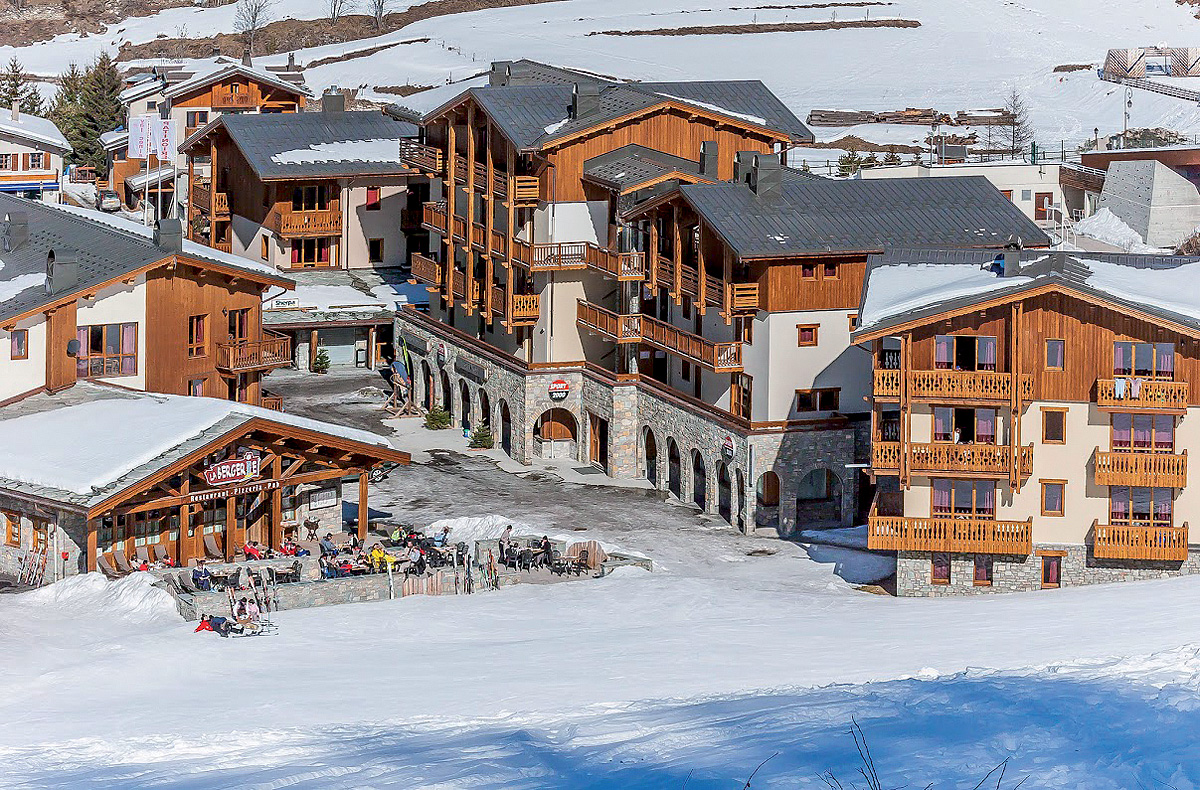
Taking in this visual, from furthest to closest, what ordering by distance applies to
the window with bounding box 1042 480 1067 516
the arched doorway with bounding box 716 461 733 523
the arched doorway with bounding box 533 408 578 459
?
the arched doorway with bounding box 533 408 578 459 < the arched doorway with bounding box 716 461 733 523 < the window with bounding box 1042 480 1067 516

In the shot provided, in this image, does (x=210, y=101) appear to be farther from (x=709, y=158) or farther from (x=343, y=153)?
(x=709, y=158)

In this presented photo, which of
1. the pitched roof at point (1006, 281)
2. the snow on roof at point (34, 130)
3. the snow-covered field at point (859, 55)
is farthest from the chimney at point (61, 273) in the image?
the snow-covered field at point (859, 55)

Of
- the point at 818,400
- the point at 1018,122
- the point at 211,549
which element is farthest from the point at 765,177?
the point at 1018,122

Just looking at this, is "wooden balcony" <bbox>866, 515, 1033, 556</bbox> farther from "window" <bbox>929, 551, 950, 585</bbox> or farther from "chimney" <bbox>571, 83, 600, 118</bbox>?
"chimney" <bbox>571, 83, 600, 118</bbox>

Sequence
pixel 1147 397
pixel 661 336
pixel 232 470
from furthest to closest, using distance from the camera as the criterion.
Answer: pixel 661 336 → pixel 1147 397 → pixel 232 470

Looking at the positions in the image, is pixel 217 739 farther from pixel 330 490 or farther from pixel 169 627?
pixel 330 490

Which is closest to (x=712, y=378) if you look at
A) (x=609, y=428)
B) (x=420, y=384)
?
(x=609, y=428)

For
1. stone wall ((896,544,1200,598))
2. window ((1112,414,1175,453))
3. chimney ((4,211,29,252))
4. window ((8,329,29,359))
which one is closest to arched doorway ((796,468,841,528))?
stone wall ((896,544,1200,598))

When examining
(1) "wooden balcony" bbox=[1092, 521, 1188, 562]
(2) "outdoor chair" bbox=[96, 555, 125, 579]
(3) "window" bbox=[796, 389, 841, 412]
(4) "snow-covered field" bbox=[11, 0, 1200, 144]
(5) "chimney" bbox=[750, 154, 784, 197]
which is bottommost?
(2) "outdoor chair" bbox=[96, 555, 125, 579]
